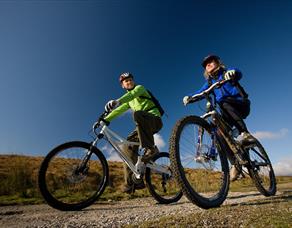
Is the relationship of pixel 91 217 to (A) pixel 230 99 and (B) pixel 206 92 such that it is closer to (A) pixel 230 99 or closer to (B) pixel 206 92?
(B) pixel 206 92

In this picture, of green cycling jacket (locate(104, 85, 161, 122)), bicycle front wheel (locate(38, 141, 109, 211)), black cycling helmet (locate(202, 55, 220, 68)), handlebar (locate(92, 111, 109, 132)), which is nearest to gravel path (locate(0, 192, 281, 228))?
bicycle front wheel (locate(38, 141, 109, 211))

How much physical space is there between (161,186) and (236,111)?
2580 millimetres

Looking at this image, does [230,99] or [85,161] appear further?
[230,99]

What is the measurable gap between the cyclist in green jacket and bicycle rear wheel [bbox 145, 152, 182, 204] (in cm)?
24

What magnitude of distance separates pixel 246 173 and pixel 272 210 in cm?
213

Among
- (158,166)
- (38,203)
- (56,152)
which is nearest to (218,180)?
(158,166)

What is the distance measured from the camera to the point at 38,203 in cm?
721

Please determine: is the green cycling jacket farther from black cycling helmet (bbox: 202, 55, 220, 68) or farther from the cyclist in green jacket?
black cycling helmet (bbox: 202, 55, 220, 68)

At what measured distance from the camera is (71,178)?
206 inches

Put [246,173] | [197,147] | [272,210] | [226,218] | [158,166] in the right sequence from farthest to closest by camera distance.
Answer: [158,166] → [246,173] → [197,147] → [272,210] → [226,218]

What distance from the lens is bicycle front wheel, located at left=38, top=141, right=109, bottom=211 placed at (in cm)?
491

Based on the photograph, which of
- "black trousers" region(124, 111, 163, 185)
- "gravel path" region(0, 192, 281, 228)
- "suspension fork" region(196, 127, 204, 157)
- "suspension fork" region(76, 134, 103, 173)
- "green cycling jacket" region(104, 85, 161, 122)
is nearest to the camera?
"gravel path" region(0, 192, 281, 228)

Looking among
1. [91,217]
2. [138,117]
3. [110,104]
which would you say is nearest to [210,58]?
[138,117]

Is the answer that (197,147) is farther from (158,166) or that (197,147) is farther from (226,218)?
(158,166)
